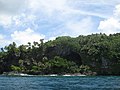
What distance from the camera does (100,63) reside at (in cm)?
19238

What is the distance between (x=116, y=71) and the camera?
617 feet

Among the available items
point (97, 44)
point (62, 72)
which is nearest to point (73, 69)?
point (62, 72)

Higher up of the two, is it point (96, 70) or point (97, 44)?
point (97, 44)

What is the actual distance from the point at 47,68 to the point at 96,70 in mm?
29014

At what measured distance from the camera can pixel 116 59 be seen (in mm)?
186750

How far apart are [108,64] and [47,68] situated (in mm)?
36050

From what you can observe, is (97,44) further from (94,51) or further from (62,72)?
(62,72)

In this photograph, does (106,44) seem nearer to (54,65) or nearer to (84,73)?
(84,73)

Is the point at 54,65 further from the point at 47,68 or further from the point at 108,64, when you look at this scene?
the point at 108,64

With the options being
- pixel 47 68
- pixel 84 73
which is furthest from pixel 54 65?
pixel 84 73

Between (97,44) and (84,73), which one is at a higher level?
(97,44)

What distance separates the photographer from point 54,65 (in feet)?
647

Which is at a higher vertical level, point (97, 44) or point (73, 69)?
point (97, 44)

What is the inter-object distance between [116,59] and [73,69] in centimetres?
2604
